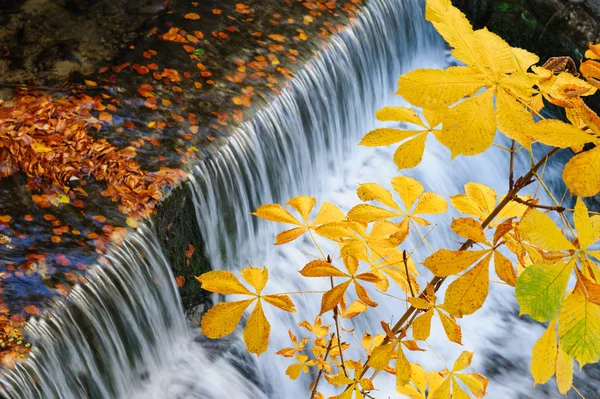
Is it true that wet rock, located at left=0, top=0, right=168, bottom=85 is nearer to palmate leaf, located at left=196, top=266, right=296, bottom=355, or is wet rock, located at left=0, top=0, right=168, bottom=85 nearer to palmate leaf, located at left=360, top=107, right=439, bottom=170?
palmate leaf, located at left=196, top=266, right=296, bottom=355

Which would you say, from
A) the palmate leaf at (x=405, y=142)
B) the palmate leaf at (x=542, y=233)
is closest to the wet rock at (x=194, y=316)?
the palmate leaf at (x=405, y=142)

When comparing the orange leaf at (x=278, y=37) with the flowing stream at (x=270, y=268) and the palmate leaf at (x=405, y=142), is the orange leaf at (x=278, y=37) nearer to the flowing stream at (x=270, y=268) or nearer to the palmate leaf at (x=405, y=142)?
the flowing stream at (x=270, y=268)

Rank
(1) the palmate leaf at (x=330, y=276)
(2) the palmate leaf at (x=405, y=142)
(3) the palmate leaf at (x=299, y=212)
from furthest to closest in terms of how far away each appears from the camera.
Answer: (3) the palmate leaf at (x=299, y=212)
(1) the palmate leaf at (x=330, y=276)
(2) the palmate leaf at (x=405, y=142)

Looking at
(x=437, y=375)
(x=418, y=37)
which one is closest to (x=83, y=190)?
(x=437, y=375)

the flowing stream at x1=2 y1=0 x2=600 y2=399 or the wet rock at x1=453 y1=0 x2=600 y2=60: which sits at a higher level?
the wet rock at x1=453 y1=0 x2=600 y2=60

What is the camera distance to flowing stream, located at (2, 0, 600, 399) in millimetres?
3346

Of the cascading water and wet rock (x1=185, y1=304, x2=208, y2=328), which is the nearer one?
the cascading water

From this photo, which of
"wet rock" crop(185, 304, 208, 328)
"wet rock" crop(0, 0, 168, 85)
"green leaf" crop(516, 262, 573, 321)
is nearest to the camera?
"green leaf" crop(516, 262, 573, 321)

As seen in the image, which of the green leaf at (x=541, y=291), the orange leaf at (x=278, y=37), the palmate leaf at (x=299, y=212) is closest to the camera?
the green leaf at (x=541, y=291)

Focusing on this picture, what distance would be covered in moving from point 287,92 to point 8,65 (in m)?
2.19

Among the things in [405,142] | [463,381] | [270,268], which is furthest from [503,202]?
[270,268]

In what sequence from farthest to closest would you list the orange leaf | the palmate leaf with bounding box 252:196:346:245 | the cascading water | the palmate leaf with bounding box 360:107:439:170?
1. the orange leaf
2. the cascading water
3. the palmate leaf with bounding box 252:196:346:245
4. the palmate leaf with bounding box 360:107:439:170

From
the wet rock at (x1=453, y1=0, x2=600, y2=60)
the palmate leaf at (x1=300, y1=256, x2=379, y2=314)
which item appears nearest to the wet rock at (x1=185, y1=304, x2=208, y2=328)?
the palmate leaf at (x1=300, y1=256, x2=379, y2=314)

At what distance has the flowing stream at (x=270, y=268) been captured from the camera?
335 centimetres
